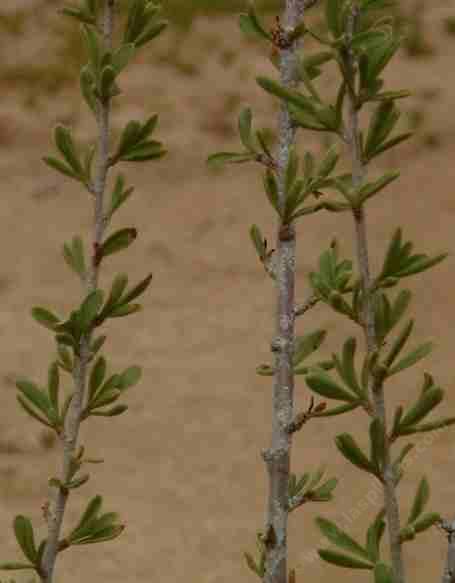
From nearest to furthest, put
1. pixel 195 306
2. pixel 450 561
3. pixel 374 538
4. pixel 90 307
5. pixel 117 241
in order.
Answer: pixel 450 561, pixel 374 538, pixel 90 307, pixel 117 241, pixel 195 306

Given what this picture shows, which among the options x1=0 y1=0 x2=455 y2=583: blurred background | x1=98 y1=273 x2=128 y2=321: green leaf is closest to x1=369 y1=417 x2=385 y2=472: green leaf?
x1=98 y1=273 x2=128 y2=321: green leaf

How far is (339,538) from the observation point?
3.86 feet

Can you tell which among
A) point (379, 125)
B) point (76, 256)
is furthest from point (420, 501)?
point (76, 256)

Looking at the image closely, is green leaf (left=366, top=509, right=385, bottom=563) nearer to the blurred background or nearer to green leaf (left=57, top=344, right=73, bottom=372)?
green leaf (left=57, top=344, right=73, bottom=372)

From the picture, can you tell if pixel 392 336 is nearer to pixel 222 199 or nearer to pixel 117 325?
pixel 117 325

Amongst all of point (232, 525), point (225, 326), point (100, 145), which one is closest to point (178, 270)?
point (225, 326)

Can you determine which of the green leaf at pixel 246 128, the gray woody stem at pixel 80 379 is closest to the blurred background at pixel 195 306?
the green leaf at pixel 246 128

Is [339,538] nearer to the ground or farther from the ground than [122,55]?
nearer to the ground

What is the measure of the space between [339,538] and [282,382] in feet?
0.54

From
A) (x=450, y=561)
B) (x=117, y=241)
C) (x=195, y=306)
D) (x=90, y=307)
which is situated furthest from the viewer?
(x=195, y=306)

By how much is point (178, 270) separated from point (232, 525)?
243 centimetres

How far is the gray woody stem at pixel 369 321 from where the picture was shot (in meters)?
1.11

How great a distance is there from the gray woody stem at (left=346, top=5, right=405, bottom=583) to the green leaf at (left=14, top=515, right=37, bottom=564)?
40 cm

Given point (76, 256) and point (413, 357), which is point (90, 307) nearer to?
point (76, 256)
